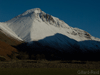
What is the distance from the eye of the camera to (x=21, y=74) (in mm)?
50906

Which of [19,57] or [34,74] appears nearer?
[34,74]

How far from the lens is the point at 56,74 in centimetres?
5119

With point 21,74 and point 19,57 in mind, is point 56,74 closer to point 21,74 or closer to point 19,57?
point 21,74

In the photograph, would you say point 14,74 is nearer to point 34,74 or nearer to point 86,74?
point 34,74

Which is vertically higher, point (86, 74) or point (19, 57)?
point (19, 57)

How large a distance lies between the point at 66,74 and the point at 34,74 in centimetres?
1152

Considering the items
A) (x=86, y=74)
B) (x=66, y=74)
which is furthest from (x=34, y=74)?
(x=86, y=74)

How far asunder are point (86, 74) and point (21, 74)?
23.0 meters

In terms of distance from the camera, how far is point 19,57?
15625cm

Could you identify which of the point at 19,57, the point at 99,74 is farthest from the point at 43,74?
the point at 19,57

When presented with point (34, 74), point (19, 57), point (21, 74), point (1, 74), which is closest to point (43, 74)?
point (34, 74)

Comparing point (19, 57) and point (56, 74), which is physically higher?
point (19, 57)

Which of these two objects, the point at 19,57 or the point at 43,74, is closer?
the point at 43,74

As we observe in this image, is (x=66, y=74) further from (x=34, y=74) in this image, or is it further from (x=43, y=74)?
(x=34, y=74)
